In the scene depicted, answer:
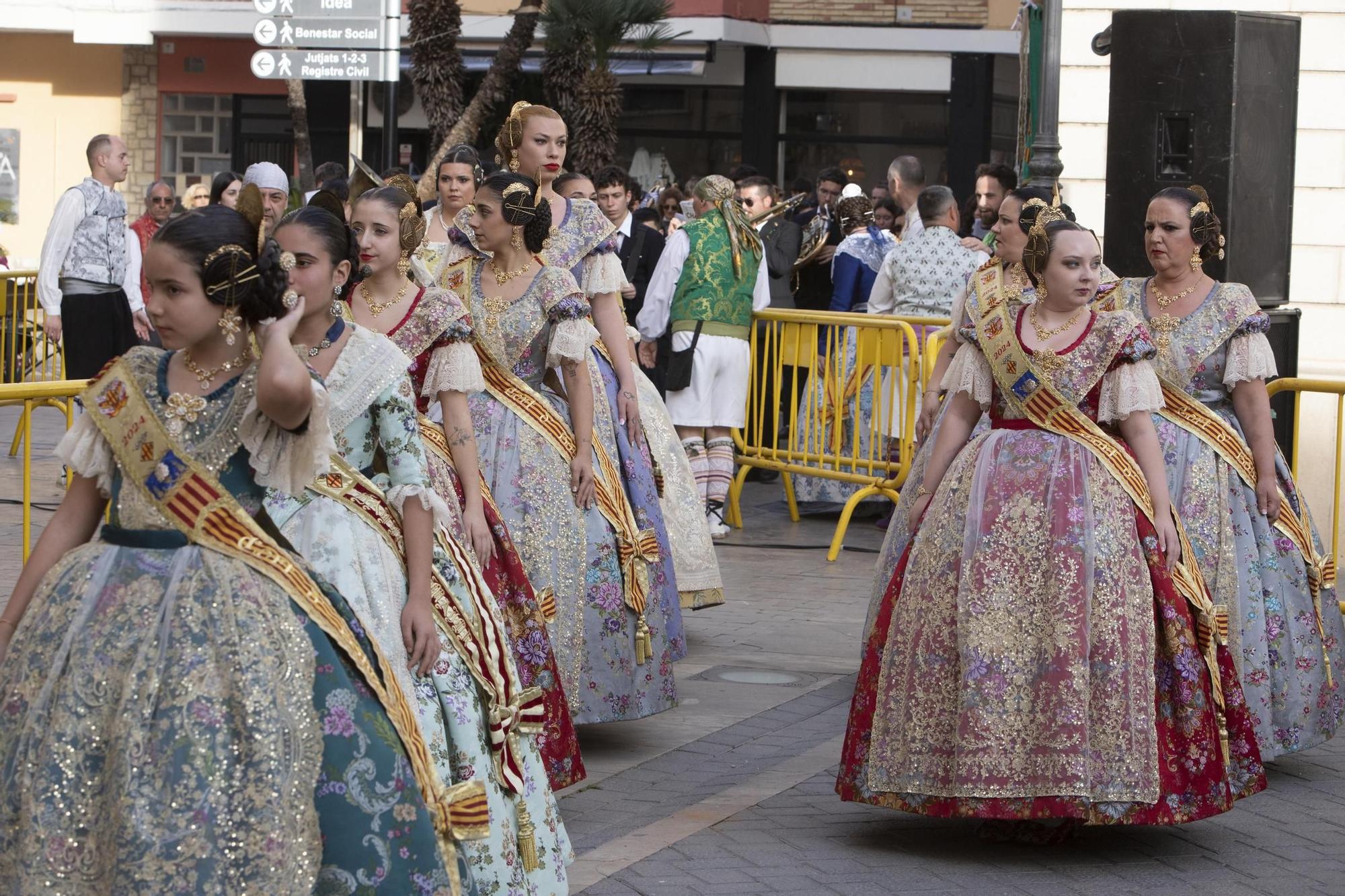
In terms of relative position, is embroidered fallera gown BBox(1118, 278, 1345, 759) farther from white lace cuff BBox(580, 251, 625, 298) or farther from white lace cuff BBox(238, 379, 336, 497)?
white lace cuff BBox(238, 379, 336, 497)

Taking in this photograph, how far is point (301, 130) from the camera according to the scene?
25812 millimetres

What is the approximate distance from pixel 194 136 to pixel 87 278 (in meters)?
17.4

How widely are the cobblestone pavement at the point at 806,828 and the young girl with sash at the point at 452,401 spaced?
1.31ft

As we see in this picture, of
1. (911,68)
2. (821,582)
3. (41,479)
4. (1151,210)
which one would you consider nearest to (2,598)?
(41,479)

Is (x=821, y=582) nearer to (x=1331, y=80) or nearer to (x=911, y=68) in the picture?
(x=1331, y=80)

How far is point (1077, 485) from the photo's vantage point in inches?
214

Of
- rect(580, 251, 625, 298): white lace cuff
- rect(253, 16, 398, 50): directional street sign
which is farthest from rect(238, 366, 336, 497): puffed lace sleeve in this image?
rect(253, 16, 398, 50): directional street sign

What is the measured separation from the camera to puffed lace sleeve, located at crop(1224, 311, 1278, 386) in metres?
6.57

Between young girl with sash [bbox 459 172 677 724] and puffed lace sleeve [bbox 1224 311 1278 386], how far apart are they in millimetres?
2056

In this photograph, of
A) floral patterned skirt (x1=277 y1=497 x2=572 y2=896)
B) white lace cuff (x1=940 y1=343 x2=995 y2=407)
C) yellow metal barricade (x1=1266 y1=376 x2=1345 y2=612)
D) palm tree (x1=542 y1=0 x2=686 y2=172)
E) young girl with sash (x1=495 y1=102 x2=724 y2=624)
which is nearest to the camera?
floral patterned skirt (x1=277 y1=497 x2=572 y2=896)

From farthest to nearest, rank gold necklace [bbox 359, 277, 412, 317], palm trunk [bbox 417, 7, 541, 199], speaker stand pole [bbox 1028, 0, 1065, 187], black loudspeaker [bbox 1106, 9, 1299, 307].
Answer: palm trunk [bbox 417, 7, 541, 199]
speaker stand pole [bbox 1028, 0, 1065, 187]
black loudspeaker [bbox 1106, 9, 1299, 307]
gold necklace [bbox 359, 277, 412, 317]

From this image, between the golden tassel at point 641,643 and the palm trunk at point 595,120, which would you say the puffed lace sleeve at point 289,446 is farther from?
the palm trunk at point 595,120

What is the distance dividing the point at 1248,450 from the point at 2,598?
4.99 m

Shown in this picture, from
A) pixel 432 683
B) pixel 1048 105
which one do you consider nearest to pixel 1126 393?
pixel 432 683
